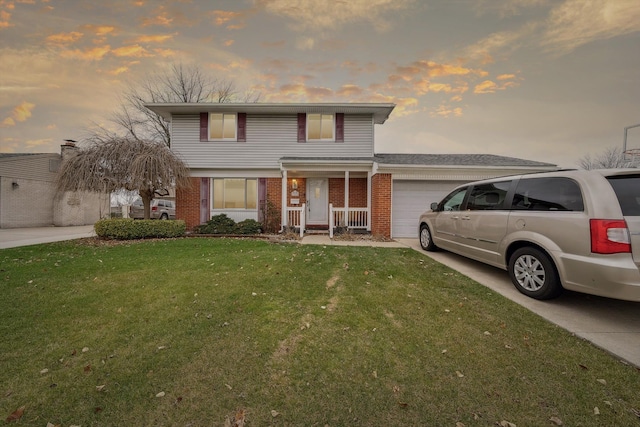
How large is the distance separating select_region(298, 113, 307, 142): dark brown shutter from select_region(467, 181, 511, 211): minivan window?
316 inches

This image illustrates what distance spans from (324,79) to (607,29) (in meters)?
10.6

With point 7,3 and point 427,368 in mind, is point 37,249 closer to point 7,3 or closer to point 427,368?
point 7,3

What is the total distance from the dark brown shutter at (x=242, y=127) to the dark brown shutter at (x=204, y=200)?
2445mm

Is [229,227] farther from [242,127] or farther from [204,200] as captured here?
[242,127]

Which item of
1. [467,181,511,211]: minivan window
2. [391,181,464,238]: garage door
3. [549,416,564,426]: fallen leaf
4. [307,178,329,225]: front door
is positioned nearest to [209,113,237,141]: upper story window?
[307,178,329,225]: front door

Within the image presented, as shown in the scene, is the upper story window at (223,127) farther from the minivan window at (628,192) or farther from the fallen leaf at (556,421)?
the fallen leaf at (556,421)

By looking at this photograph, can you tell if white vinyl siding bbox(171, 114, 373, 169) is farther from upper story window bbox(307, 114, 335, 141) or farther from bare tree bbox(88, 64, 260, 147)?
bare tree bbox(88, 64, 260, 147)

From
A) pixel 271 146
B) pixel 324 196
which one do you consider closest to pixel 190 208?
pixel 271 146

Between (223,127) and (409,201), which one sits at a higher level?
(223,127)

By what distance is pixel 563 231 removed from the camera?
11.7 feet

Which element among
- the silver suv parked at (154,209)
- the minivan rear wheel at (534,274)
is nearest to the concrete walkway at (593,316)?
the minivan rear wheel at (534,274)

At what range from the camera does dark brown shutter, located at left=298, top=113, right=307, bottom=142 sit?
1187 cm

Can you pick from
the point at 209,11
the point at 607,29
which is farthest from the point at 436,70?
the point at 209,11

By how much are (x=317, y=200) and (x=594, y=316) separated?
32.6 ft
